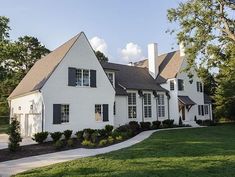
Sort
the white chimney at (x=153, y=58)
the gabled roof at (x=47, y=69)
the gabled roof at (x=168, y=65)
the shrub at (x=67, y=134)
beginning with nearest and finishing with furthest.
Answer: the shrub at (x=67, y=134)
the gabled roof at (x=47, y=69)
the gabled roof at (x=168, y=65)
the white chimney at (x=153, y=58)

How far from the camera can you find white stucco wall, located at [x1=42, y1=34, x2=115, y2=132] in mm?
18891

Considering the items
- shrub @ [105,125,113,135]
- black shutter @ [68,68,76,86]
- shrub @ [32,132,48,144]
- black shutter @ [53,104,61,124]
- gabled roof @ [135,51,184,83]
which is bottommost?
shrub @ [32,132,48,144]

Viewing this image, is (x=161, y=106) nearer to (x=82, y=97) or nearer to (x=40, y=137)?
(x=82, y=97)

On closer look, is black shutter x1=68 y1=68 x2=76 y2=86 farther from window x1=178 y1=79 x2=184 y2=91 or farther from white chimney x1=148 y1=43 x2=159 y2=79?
window x1=178 y1=79 x2=184 y2=91

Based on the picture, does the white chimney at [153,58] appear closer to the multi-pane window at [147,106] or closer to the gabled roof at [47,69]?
the multi-pane window at [147,106]

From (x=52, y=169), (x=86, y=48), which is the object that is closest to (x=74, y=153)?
(x=52, y=169)

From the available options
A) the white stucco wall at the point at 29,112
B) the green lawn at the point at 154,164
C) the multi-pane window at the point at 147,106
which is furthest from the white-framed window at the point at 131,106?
the green lawn at the point at 154,164

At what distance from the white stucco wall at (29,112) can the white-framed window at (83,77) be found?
324cm

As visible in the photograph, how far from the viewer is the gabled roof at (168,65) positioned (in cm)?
3098

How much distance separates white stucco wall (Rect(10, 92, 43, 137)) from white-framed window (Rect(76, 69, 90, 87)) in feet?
10.6

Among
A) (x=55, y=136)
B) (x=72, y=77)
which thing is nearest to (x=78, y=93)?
(x=72, y=77)

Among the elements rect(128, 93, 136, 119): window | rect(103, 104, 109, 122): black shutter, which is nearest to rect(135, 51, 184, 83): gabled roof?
rect(128, 93, 136, 119): window

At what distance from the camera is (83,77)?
20.9 meters

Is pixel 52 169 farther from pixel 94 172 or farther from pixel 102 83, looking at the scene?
pixel 102 83
